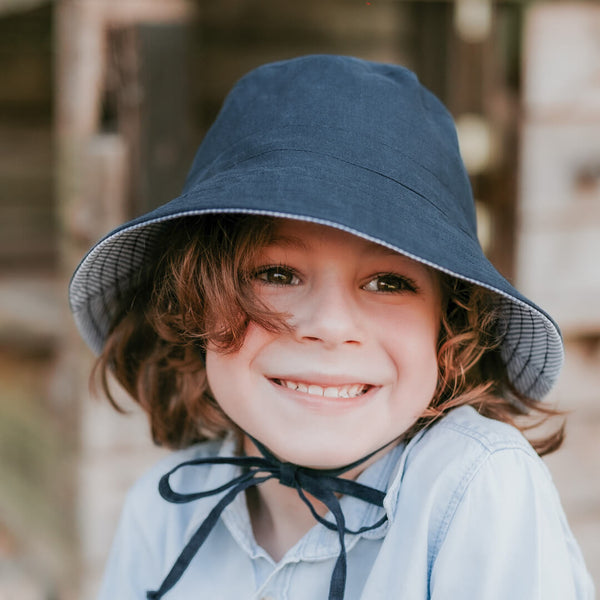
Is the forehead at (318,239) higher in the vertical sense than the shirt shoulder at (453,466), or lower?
higher

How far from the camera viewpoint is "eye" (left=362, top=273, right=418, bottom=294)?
115 cm

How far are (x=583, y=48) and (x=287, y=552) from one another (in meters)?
1.72

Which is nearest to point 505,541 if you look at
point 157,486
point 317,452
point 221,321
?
point 317,452

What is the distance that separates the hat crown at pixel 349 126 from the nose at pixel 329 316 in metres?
0.17

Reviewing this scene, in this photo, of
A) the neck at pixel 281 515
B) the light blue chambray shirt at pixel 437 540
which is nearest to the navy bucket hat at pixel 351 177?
the light blue chambray shirt at pixel 437 540

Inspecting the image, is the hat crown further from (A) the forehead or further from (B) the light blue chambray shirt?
(B) the light blue chambray shirt

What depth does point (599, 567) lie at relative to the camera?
268 cm

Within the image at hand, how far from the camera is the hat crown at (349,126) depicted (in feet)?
3.60

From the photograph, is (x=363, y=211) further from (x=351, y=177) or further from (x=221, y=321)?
(x=221, y=321)

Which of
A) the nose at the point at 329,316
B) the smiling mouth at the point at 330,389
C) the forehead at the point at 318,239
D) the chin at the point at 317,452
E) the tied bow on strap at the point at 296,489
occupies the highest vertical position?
the forehead at the point at 318,239

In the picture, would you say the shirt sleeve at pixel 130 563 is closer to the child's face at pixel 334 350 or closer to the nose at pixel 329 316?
the child's face at pixel 334 350

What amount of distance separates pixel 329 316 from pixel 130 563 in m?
0.62

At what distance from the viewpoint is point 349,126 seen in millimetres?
1107

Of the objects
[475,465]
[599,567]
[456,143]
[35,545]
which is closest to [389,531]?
[475,465]
